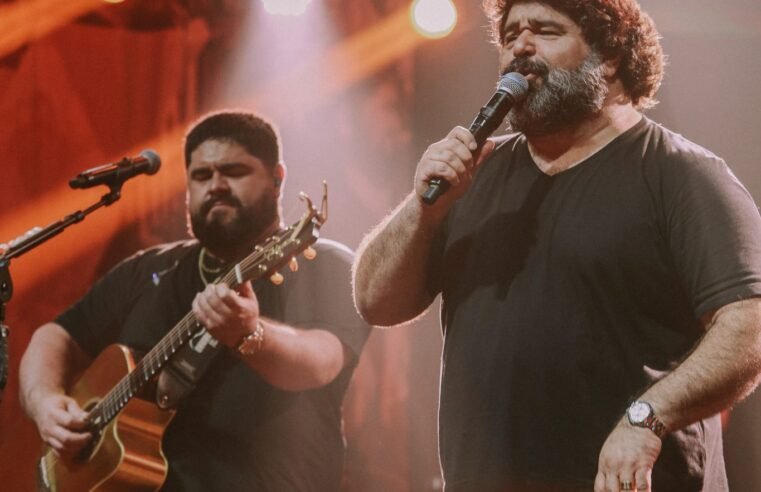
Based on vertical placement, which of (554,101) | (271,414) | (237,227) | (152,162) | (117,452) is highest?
(554,101)

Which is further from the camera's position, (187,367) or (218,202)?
(218,202)

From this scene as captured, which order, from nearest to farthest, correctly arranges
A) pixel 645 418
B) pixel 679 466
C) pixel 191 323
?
pixel 645 418 → pixel 679 466 → pixel 191 323

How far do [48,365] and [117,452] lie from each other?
69 cm

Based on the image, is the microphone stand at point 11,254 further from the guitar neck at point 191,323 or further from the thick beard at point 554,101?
the thick beard at point 554,101

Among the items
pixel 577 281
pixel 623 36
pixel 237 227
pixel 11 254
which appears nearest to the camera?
pixel 577 281

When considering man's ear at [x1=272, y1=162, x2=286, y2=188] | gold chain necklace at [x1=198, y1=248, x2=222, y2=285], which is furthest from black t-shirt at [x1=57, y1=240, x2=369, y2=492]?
man's ear at [x1=272, y1=162, x2=286, y2=188]

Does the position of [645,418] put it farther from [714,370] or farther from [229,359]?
[229,359]

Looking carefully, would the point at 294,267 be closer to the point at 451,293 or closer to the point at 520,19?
the point at 451,293

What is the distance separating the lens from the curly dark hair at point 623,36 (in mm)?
2133

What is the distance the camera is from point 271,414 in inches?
113

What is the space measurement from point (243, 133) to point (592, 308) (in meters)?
1.91

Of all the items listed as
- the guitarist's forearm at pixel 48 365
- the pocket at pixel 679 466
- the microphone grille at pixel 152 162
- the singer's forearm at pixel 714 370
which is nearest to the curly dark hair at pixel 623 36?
the singer's forearm at pixel 714 370

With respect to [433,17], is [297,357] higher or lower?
lower

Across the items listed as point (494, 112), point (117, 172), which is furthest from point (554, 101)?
point (117, 172)
